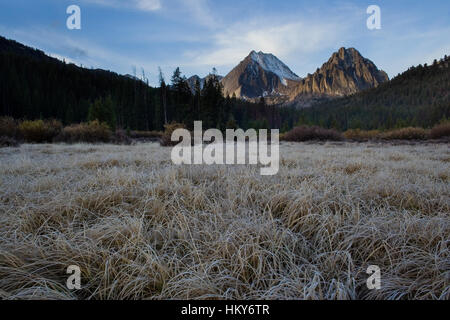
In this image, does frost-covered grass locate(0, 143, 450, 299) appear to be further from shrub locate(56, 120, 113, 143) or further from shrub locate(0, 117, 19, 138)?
shrub locate(0, 117, 19, 138)

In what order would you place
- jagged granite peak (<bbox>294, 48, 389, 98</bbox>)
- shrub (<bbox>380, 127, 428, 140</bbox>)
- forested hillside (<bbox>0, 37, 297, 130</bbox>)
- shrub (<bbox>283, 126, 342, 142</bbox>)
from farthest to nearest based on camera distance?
jagged granite peak (<bbox>294, 48, 389, 98</bbox>) → forested hillside (<bbox>0, 37, 297, 130</bbox>) → shrub (<bbox>283, 126, 342, 142</bbox>) → shrub (<bbox>380, 127, 428, 140</bbox>)

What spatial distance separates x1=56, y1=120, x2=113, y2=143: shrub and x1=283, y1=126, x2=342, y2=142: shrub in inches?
483

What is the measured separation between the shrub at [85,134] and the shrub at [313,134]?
40.2 ft

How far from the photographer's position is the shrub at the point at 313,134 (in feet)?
44.7

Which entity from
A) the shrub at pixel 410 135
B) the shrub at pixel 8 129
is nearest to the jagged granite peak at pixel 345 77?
the shrub at pixel 410 135

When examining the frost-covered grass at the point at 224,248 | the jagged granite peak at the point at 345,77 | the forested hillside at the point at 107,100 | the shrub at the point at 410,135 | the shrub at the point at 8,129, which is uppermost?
the jagged granite peak at the point at 345,77

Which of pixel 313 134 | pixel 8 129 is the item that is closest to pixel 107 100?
pixel 8 129

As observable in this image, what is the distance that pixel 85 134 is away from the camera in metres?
11.4

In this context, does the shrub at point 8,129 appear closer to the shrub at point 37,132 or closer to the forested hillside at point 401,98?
the shrub at point 37,132

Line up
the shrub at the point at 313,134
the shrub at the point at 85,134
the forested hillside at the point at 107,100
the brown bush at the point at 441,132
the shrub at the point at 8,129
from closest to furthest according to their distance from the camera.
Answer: the shrub at the point at 8,129 → the shrub at the point at 85,134 → the brown bush at the point at 441,132 → the shrub at the point at 313,134 → the forested hillside at the point at 107,100

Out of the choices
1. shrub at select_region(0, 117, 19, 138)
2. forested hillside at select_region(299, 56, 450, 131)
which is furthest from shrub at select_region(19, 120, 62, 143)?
forested hillside at select_region(299, 56, 450, 131)

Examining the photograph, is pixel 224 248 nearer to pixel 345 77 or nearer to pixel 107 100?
pixel 107 100

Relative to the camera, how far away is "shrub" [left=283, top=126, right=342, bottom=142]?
44.7ft

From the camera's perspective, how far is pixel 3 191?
1978 millimetres
